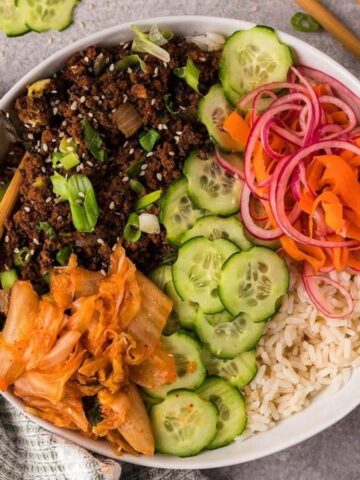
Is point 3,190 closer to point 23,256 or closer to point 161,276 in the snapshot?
point 23,256

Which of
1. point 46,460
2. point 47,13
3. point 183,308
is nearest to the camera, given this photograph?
point 183,308

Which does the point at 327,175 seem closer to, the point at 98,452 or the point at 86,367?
the point at 86,367

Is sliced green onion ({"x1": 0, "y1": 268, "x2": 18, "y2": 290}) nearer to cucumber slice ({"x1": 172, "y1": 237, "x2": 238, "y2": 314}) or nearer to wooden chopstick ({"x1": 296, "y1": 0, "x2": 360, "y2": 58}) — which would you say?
cucumber slice ({"x1": 172, "y1": 237, "x2": 238, "y2": 314})

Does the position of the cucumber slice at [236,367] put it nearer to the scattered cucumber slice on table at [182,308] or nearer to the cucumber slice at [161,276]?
the scattered cucumber slice on table at [182,308]

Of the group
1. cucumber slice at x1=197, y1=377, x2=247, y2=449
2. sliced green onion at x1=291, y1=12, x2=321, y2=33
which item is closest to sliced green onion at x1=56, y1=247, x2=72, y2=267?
cucumber slice at x1=197, y1=377, x2=247, y2=449

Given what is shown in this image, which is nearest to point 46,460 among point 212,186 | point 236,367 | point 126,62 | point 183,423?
point 183,423

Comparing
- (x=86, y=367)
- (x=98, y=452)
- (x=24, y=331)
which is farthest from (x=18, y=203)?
(x=98, y=452)

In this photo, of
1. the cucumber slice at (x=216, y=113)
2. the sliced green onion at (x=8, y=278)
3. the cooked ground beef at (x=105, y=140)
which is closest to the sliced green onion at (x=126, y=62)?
the cooked ground beef at (x=105, y=140)
